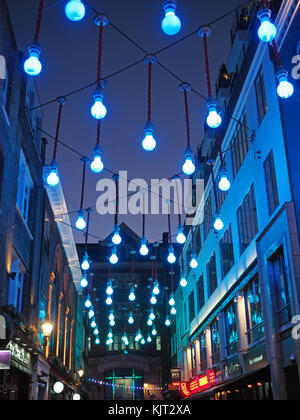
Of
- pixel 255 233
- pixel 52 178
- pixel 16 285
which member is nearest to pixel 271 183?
pixel 255 233

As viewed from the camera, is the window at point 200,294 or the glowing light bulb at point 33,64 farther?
the window at point 200,294

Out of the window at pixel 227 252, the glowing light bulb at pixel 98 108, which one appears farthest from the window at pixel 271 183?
the glowing light bulb at pixel 98 108

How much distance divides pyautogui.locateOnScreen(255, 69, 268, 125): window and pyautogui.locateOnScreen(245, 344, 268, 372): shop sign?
29.9ft

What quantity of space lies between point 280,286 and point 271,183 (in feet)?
12.6

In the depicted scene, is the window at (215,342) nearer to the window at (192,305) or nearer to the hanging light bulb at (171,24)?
the window at (192,305)

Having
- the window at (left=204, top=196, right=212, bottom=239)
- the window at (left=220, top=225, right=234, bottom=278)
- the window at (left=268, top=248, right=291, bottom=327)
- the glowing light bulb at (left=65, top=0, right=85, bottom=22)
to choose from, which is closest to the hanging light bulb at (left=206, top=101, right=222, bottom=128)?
the glowing light bulb at (left=65, top=0, right=85, bottom=22)

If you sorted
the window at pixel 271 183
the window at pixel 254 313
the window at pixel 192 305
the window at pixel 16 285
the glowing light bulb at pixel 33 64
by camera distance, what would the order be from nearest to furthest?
the glowing light bulb at pixel 33 64 < the window at pixel 271 183 < the window at pixel 16 285 < the window at pixel 254 313 < the window at pixel 192 305

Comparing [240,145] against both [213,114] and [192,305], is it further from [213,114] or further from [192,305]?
[192,305]

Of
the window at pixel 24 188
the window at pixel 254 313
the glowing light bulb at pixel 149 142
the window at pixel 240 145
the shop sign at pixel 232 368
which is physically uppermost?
the window at pixel 240 145

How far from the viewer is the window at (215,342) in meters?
26.6

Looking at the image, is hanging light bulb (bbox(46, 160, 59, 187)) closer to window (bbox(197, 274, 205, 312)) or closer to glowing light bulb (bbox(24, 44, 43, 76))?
glowing light bulb (bbox(24, 44, 43, 76))

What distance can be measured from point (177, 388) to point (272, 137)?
1144 inches

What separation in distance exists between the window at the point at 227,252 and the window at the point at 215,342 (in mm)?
4261
